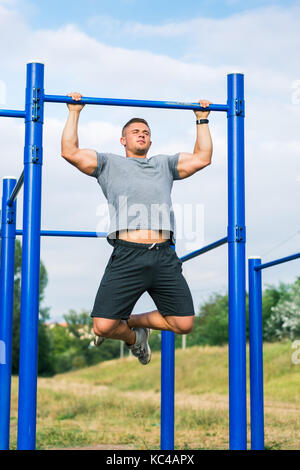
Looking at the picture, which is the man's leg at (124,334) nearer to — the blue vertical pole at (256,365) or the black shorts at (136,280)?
the black shorts at (136,280)

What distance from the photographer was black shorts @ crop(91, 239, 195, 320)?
2.90 meters

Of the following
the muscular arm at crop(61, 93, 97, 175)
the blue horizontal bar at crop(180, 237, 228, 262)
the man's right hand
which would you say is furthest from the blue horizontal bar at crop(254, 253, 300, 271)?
the man's right hand

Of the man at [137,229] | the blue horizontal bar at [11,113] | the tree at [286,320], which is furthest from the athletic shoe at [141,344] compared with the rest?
the tree at [286,320]

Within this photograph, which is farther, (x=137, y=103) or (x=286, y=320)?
(x=286, y=320)

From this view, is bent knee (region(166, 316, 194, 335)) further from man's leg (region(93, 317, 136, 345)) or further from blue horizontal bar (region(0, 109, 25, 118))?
blue horizontal bar (region(0, 109, 25, 118))

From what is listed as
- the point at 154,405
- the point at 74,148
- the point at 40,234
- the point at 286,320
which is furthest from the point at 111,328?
the point at 286,320

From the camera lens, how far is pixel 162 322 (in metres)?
3.11

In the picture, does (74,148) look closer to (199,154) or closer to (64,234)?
(199,154)

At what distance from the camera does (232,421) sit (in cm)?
274

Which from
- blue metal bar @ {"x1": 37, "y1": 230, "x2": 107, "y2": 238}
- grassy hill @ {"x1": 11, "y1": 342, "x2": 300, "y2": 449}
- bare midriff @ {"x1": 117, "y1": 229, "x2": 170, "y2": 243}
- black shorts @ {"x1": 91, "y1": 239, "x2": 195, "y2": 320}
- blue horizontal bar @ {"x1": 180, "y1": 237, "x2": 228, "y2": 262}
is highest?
blue metal bar @ {"x1": 37, "y1": 230, "x2": 107, "y2": 238}

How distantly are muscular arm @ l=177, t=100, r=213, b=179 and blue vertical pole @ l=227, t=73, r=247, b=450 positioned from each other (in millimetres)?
171

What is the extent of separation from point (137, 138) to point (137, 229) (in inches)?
18.9
